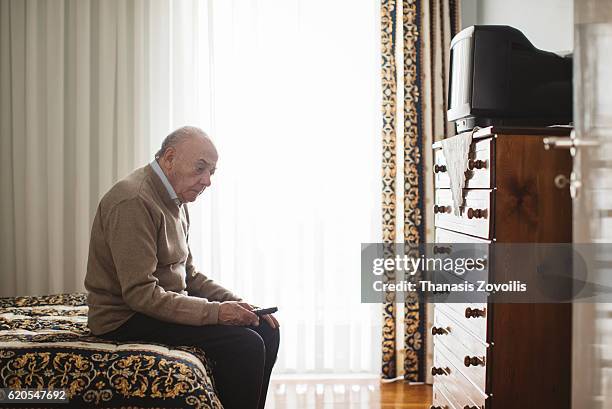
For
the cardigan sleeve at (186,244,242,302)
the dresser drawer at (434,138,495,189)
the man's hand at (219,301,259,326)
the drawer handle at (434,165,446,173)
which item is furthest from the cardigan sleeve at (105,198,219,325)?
the drawer handle at (434,165,446,173)

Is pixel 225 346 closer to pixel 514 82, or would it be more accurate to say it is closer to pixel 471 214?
pixel 471 214

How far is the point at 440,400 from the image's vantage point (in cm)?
288

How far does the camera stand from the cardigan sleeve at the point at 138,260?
2.19 m

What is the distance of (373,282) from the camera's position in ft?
13.1

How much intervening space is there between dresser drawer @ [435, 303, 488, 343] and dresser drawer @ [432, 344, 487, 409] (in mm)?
188

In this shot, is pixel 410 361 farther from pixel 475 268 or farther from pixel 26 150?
pixel 26 150

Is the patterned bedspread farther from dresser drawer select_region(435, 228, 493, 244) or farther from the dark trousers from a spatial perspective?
dresser drawer select_region(435, 228, 493, 244)

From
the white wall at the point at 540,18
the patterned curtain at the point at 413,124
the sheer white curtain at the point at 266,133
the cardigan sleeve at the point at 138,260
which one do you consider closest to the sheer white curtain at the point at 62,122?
the sheer white curtain at the point at 266,133

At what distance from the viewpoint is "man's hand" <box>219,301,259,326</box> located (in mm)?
2355

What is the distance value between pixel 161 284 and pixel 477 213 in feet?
3.77

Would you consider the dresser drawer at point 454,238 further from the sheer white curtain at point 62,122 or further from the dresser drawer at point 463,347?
the sheer white curtain at point 62,122

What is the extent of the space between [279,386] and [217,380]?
149 centimetres

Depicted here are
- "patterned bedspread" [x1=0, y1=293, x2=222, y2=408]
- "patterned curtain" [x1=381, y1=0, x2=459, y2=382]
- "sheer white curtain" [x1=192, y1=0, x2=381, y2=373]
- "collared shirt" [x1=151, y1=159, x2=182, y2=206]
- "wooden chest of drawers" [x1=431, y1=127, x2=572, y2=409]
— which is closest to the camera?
"patterned bedspread" [x1=0, y1=293, x2=222, y2=408]

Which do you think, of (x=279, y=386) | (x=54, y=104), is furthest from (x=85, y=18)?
(x=279, y=386)
